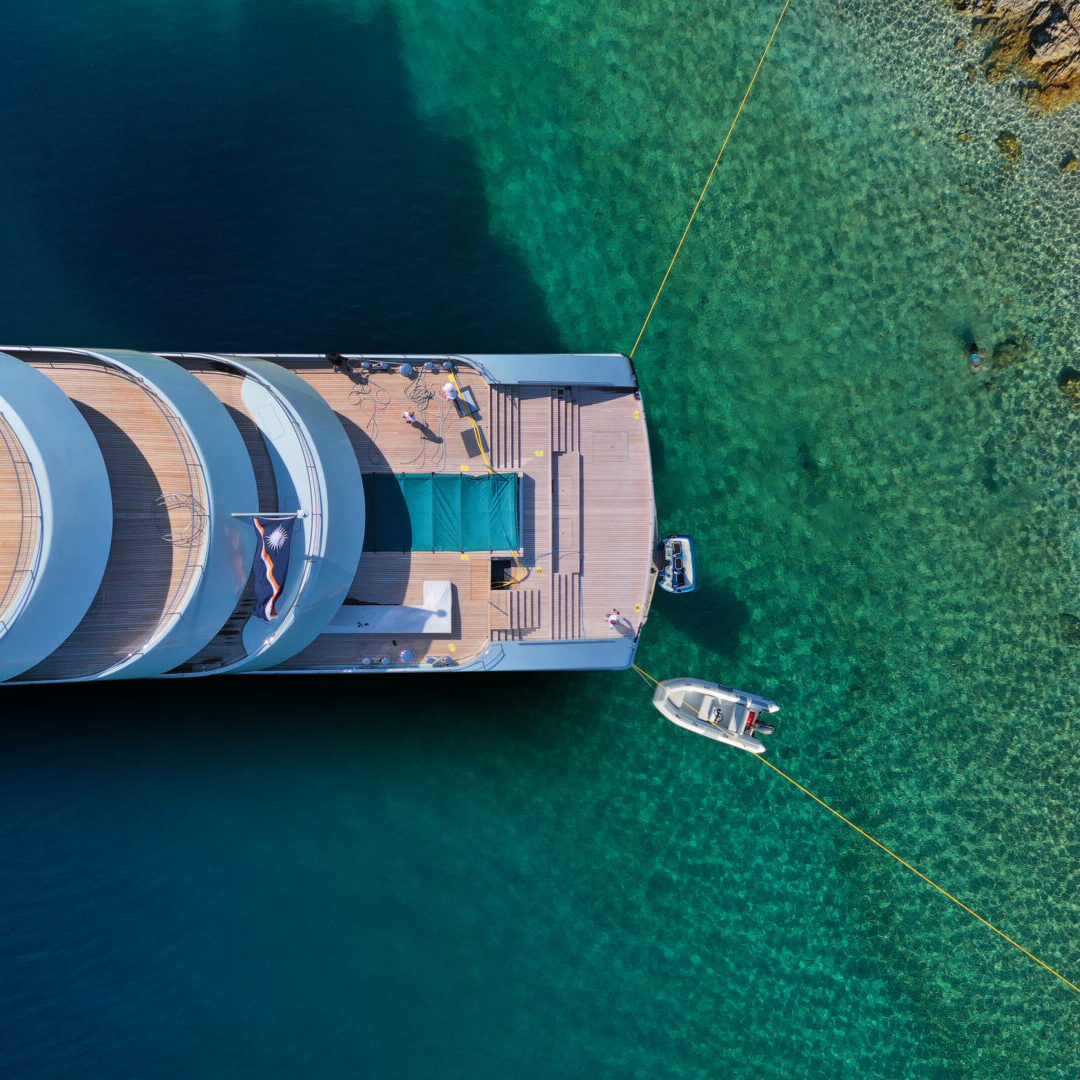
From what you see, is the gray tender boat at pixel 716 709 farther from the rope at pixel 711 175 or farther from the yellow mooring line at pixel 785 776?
the rope at pixel 711 175

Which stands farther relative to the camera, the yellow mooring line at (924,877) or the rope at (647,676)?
the yellow mooring line at (924,877)

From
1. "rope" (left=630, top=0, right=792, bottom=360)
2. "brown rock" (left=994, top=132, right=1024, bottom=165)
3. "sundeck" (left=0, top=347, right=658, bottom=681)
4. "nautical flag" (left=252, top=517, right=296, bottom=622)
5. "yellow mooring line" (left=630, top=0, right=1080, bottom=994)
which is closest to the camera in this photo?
"sundeck" (left=0, top=347, right=658, bottom=681)

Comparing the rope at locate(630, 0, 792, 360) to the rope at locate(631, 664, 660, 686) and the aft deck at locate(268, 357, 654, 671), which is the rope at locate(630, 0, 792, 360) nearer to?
the aft deck at locate(268, 357, 654, 671)

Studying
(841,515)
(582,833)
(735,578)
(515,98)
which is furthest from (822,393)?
(582,833)

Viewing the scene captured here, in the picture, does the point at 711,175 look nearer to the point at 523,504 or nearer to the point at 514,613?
the point at 523,504

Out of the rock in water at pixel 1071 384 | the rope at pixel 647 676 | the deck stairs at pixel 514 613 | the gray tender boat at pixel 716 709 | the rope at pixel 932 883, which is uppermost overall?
the rock in water at pixel 1071 384

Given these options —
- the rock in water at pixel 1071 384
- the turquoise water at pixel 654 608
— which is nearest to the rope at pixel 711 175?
the turquoise water at pixel 654 608

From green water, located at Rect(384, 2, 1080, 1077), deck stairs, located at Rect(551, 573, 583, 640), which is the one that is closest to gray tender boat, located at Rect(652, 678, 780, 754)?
green water, located at Rect(384, 2, 1080, 1077)
